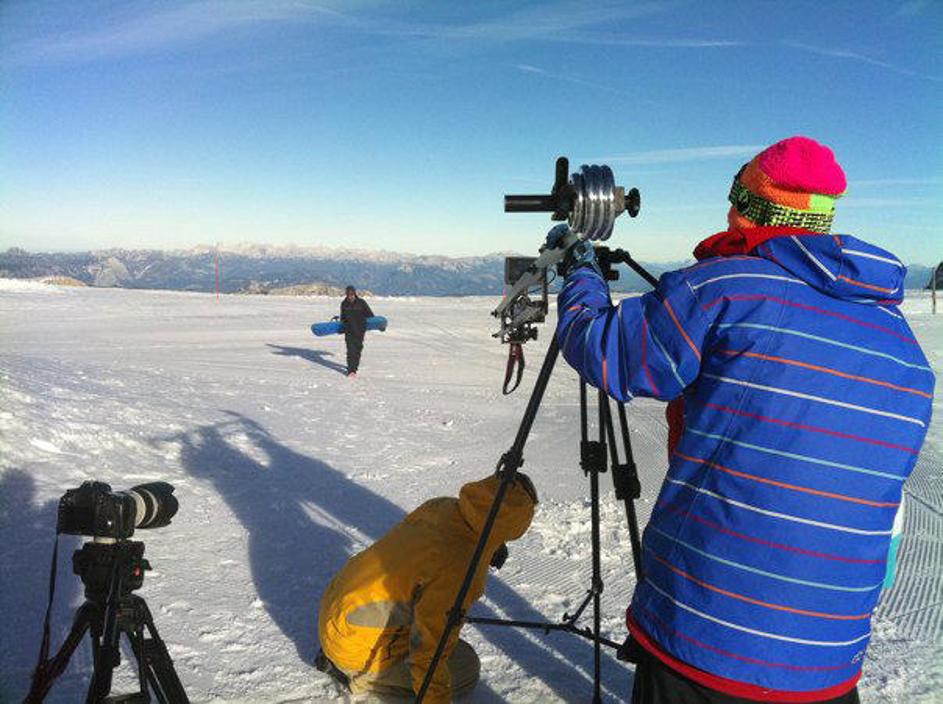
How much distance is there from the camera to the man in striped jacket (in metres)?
1.35

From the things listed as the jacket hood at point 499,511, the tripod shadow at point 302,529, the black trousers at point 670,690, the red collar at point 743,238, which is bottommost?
the tripod shadow at point 302,529

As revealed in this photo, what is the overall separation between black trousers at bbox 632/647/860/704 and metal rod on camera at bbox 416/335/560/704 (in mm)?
773

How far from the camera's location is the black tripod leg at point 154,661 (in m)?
1.85

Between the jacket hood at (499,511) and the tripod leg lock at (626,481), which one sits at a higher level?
the tripod leg lock at (626,481)

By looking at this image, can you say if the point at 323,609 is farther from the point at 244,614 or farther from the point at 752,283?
the point at 752,283

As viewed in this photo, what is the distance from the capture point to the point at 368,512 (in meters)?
5.19

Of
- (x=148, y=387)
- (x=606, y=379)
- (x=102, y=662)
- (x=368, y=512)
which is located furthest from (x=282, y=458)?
(x=606, y=379)

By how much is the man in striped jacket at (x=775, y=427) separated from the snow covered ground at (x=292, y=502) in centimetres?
183

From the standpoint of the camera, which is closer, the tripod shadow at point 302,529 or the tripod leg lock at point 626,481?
the tripod leg lock at point 626,481

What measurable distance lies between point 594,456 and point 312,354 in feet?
40.2

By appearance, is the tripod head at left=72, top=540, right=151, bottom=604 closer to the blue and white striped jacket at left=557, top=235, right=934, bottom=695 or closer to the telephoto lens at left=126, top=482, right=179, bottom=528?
the telephoto lens at left=126, top=482, right=179, bottom=528

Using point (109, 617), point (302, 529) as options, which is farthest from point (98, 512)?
point (302, 529)

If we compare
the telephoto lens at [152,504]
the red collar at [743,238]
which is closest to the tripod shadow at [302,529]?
the telephoto lens at [152,504]

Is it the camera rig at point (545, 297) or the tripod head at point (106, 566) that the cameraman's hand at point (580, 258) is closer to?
the camera rig at point (545, 297)
